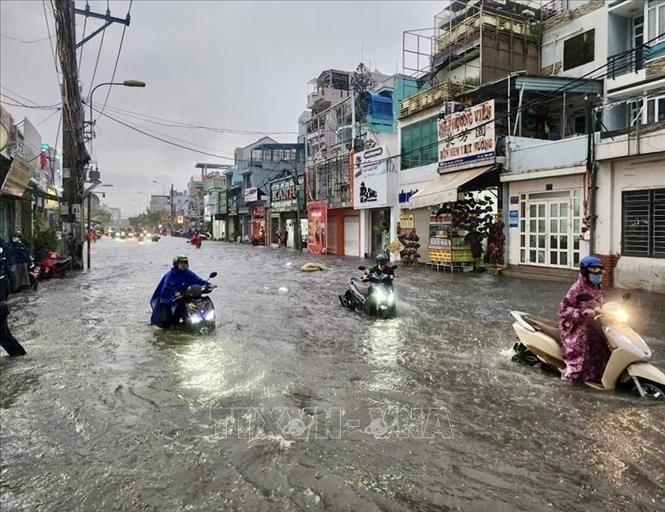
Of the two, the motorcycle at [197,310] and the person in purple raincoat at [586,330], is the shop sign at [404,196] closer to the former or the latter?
the motorcycle at [197,310]

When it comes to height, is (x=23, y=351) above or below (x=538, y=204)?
below

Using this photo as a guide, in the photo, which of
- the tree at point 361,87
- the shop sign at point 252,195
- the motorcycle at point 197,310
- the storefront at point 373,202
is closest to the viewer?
the motorcycle at point 197,310

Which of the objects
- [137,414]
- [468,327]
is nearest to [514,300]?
[468,327]

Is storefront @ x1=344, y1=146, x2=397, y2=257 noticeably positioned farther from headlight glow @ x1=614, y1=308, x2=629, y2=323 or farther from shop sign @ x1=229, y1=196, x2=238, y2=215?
shop sign @ x1=229, y1=196, x2=238, y2=215

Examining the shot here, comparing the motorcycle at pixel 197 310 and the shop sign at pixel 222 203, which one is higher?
the shop sign at pixel 222 203

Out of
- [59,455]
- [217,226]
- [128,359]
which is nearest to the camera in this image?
[59,455]

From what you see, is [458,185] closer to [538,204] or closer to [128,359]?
[538,204]

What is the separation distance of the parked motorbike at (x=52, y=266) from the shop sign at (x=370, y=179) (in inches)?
586

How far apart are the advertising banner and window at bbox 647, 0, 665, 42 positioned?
19999 mm

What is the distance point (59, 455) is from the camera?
388 cm

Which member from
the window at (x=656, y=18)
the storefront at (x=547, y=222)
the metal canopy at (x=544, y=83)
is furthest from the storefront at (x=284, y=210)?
the window at (x=656, y=18)

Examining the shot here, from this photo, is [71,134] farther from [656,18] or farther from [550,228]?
[656,18]

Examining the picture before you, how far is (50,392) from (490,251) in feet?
51.8

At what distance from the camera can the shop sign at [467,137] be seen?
58.7 feet
